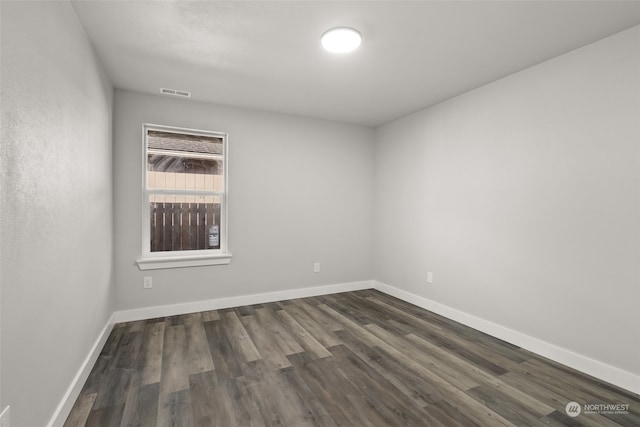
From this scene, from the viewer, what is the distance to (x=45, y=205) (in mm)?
1492

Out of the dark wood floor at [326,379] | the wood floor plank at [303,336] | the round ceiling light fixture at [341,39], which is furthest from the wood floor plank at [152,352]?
the round ceiling light fixture at [341,39]

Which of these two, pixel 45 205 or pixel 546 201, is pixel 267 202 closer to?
pixel 45 205

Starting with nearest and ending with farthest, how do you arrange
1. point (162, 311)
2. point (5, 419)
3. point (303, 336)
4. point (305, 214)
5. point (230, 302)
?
point (5, 419)
point (303, 336)
point (162, 311)
point (230, 302)
point (305, 214)

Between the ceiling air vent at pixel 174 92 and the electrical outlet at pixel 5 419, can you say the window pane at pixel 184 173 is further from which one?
the electrical outlet at pixel 5 419

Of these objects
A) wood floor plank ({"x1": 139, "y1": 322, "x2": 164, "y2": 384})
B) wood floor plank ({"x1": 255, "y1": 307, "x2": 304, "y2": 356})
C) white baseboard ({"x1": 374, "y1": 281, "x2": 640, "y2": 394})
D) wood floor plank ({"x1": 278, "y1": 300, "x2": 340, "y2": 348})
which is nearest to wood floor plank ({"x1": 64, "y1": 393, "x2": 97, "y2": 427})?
wood floor plank ({"x1": 139, "y1": 322, "x2": 164, "y2": 384})

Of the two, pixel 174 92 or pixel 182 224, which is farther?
pixel 182 224

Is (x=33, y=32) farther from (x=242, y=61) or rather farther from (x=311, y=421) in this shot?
(x=311, y=421)

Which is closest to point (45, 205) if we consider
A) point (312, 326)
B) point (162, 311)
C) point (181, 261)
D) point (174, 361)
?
point (174, 361)

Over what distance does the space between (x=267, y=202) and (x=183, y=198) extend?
102 centimetres

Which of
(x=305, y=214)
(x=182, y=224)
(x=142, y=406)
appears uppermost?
(x=305, y=214)

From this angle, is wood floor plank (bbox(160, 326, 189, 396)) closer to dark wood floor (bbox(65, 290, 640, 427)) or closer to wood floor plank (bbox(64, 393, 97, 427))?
dark wood floor (bbox(65, 290, 640, 427))

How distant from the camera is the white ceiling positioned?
6.36ft

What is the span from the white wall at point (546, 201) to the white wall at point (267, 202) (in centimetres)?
112

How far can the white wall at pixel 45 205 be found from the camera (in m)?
1.19
